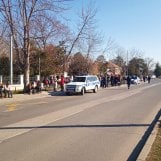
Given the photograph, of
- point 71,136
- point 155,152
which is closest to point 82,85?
point 71,136

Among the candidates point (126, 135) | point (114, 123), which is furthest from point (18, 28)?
point (126, 135)

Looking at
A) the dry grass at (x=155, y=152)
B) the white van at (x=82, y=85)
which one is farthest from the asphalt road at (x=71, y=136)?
the white van at (x=82, y=85)

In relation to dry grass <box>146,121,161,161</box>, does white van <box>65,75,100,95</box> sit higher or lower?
higher

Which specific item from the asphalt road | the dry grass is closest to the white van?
the asphalt road

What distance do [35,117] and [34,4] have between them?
2204 centimetres

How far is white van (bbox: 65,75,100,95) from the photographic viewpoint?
3712 centimetres

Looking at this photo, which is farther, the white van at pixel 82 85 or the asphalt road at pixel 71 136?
the white van at pixel 82 85

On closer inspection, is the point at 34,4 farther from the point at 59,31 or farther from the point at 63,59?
the point at 63,59

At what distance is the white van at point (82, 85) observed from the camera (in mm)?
37125

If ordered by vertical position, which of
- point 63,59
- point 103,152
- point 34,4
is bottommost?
point 103,152

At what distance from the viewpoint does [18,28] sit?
128 feet

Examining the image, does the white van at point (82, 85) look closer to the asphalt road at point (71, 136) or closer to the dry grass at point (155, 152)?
the asphalt road at point (71, 136)

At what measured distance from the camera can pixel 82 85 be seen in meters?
37.9

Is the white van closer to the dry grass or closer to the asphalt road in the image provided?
the asphalt road
